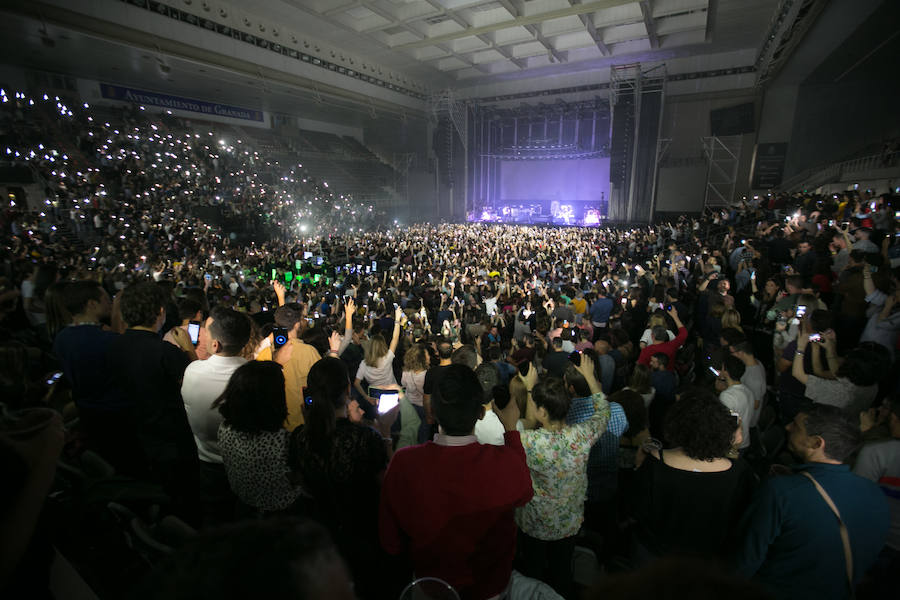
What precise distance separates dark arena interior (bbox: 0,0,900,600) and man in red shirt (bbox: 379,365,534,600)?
0.01 metres

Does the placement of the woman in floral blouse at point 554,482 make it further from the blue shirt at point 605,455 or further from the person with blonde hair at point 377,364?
the person with blonde hair at point 377,364

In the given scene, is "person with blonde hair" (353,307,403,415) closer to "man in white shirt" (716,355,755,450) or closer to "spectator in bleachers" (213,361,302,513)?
"spectator in bleachers" (213,361,302,513)

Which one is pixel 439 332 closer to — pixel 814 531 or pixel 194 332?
pixel 194 332

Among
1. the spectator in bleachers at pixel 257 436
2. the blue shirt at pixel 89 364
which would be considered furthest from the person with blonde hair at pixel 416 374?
the blue shirt at pixel 89 364

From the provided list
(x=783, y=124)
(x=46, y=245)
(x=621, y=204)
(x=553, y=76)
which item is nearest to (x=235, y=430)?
(x=46, y=245)

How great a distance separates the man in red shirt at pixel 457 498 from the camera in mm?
1418

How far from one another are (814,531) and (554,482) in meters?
0.99

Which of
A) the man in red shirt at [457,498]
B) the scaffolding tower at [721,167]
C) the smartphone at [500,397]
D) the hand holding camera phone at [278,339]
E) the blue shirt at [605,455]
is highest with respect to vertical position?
the scaffolding tower at [721,167]

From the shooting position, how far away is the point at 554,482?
6.60 ft

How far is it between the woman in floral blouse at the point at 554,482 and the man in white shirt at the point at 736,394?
1.26 meters

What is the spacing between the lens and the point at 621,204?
21891mm

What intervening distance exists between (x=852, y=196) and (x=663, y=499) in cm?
1045

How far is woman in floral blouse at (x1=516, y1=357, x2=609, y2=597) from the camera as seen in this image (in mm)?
1986

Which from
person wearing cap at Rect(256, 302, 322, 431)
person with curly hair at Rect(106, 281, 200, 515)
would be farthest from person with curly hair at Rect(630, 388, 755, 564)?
person with curly hair at Rect(106, 281, 200, 515)
